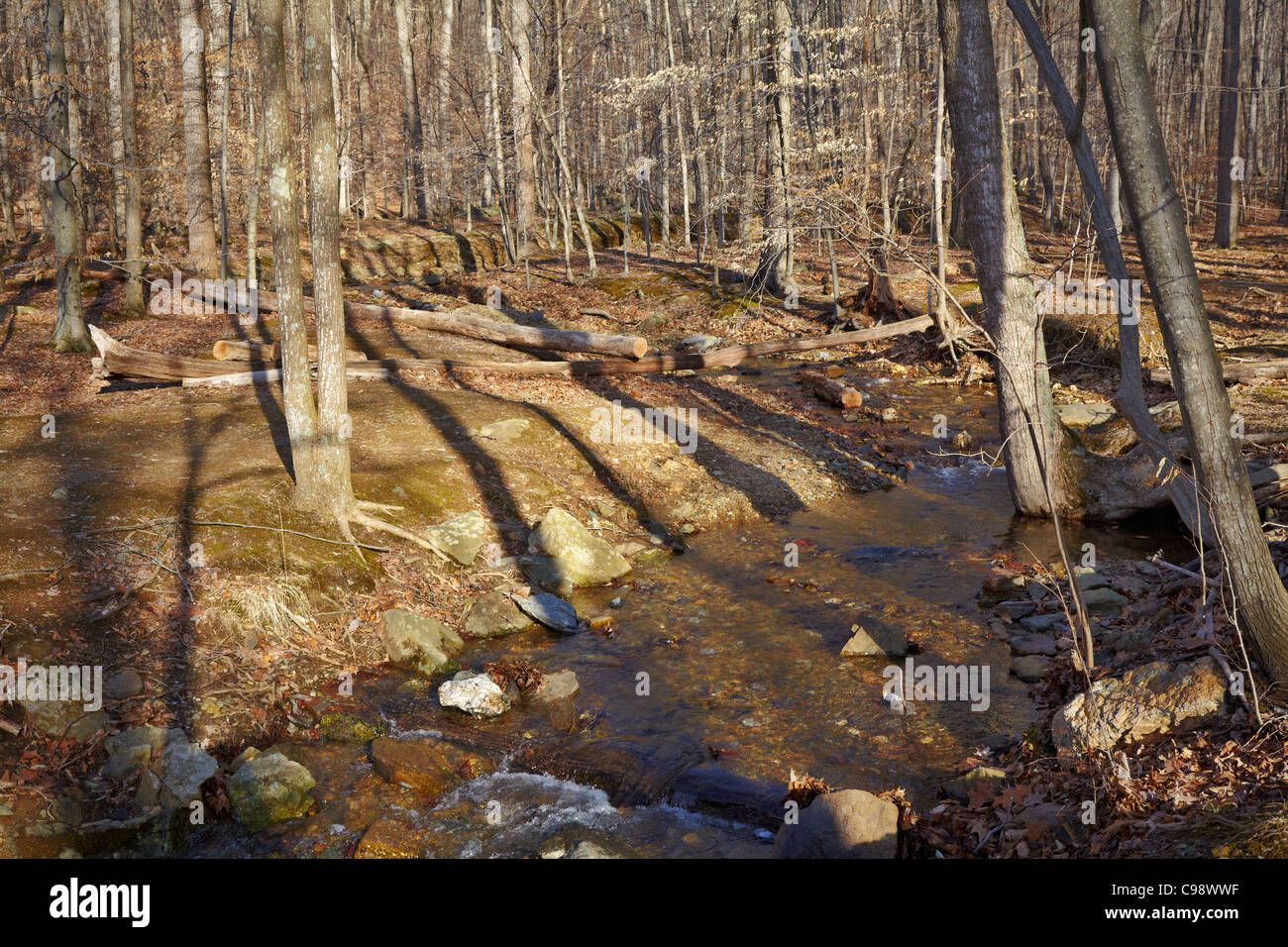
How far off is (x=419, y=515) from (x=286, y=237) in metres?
3.56

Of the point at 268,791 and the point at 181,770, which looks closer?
the point at 268,791

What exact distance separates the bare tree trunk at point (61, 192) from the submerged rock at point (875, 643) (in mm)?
14971

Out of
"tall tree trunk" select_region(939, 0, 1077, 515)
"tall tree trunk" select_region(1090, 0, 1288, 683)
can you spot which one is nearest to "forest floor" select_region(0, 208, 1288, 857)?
"tall tree trunk" select_region(1090, 0, 1288, 683)

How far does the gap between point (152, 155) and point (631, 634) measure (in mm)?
27573

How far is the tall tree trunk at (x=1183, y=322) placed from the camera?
5.56m

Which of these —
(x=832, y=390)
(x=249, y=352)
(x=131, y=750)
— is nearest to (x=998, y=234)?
(x=832, y=390)

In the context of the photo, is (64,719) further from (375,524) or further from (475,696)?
(375,524)

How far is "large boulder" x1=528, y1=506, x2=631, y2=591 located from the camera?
10.6m

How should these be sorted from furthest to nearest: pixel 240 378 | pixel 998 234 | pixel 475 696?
1. pixel 240 378
2. pixel 998 234
3. pixel 475 696

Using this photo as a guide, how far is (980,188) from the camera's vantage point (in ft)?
36.5

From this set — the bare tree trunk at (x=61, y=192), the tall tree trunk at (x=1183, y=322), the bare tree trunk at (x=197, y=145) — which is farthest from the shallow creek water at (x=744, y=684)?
the bare tree trunk at (x=197, y=145)

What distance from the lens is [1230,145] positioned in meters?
27.1
